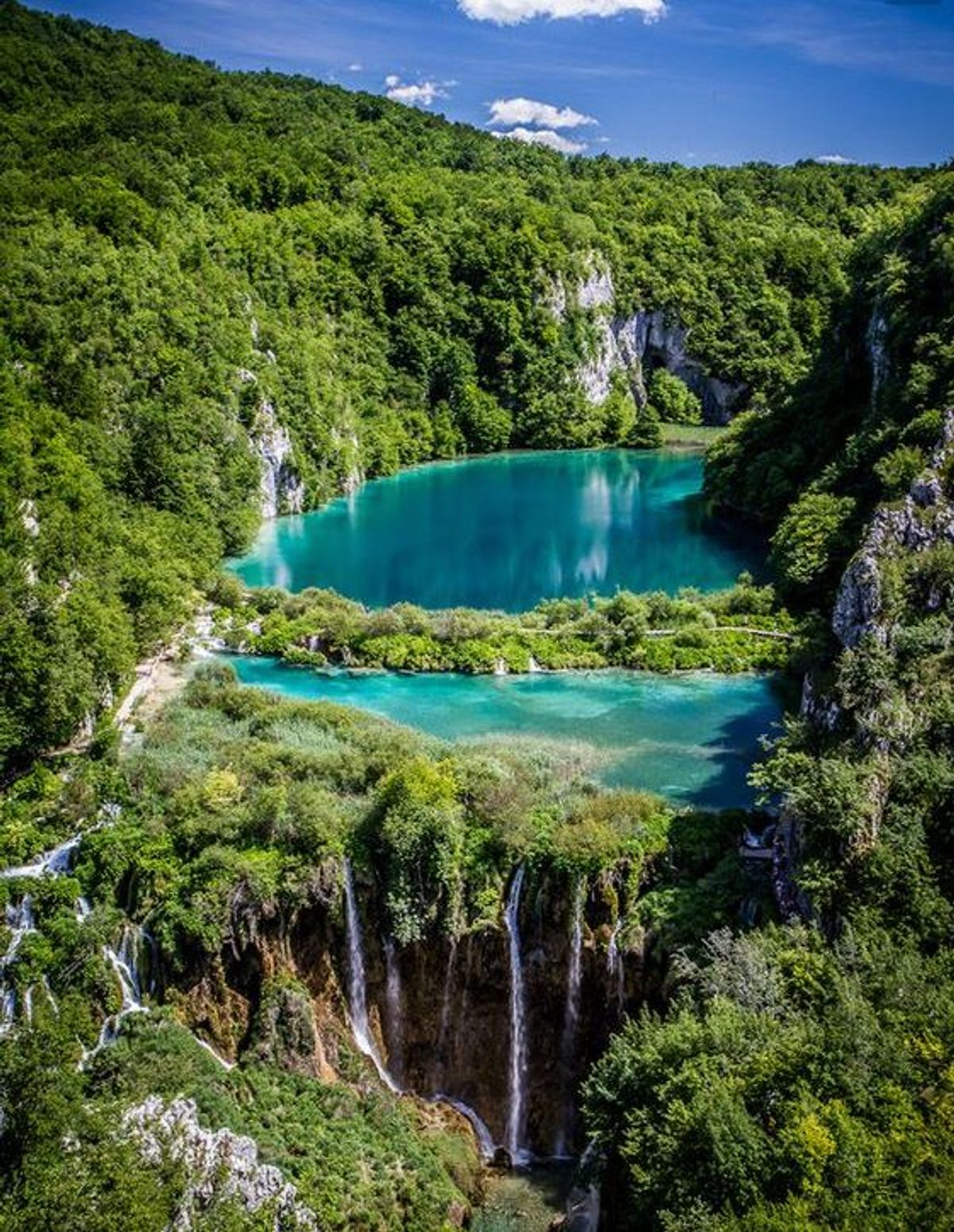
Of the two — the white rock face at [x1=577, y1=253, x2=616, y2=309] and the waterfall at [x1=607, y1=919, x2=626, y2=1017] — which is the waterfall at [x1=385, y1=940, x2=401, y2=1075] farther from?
the white rock face at [x1=577, y1=253, x2=616, y2=309]

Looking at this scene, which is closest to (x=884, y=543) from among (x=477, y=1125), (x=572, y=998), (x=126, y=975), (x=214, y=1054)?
(x=572, y=998)

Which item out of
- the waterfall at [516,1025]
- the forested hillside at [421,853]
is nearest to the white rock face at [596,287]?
the forested hillside at [421,853]

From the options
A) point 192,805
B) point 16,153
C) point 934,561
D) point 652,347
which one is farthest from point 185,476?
point 652,347

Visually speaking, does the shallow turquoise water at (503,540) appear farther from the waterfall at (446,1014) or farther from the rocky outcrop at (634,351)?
the waterfall at (446,1014)

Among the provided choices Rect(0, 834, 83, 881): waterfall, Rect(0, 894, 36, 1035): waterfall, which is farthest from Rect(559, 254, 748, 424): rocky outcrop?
Rect(0, 894, 36, 1035): waterfall

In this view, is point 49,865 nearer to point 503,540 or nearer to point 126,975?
point 126,975
